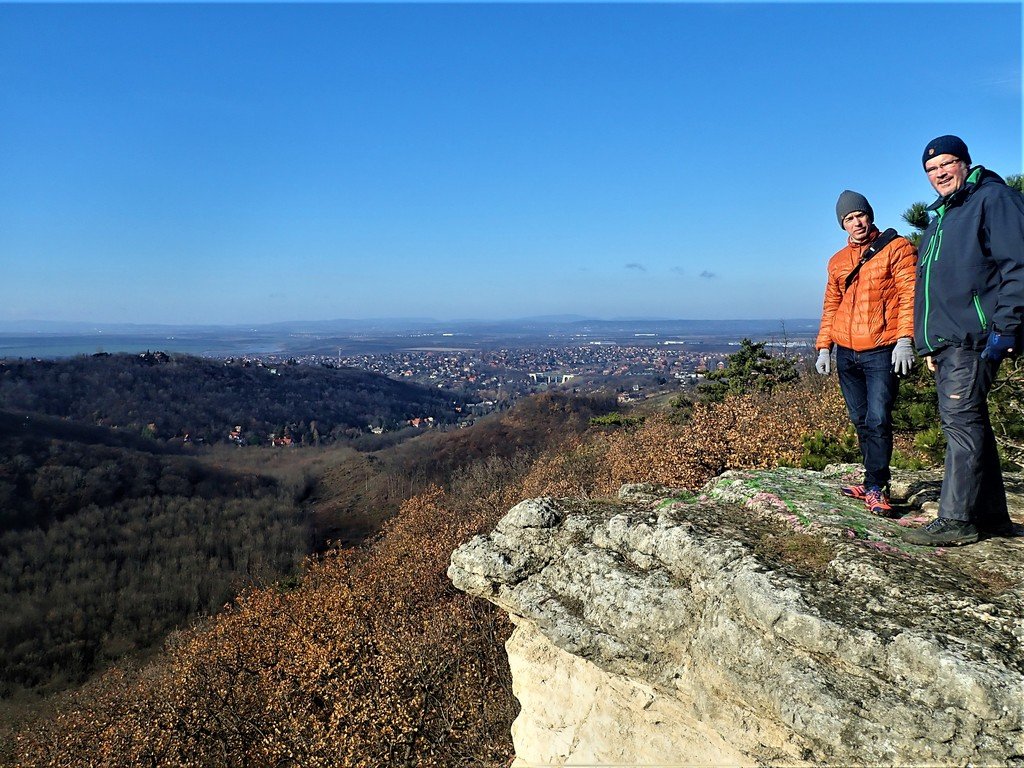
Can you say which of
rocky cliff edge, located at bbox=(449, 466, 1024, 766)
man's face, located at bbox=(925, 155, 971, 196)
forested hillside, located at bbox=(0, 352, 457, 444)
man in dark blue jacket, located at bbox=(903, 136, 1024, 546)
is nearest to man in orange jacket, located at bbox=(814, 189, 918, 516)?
man in dark blue jacket, located at bbox=(903, 136, 1024, 546)

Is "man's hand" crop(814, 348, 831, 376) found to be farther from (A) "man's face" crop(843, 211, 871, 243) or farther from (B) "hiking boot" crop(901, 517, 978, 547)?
(B) "hiking boot" crop(901, 517, 978, 547)

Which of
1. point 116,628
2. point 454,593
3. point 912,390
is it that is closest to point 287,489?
point 116,628

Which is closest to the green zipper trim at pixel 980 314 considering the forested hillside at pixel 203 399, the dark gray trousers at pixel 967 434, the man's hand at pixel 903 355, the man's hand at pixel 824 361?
the dark gray trousers at pixel 967 434

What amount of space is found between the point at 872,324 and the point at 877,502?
171 cm

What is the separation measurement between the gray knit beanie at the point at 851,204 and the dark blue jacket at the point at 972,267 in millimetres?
796

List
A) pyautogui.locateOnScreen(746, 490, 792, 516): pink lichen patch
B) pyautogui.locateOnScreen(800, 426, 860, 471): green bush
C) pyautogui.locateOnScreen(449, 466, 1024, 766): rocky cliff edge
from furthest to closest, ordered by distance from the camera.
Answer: pyautogui.locateOnScreen(800, 426, 860, 471): green bush < pyautogui.locateOnScreen(746, 490, 792, 516): pink lichen patch < pyautogui.locateOnScreen(449, 466, 1024, 766): rocky cliff edge

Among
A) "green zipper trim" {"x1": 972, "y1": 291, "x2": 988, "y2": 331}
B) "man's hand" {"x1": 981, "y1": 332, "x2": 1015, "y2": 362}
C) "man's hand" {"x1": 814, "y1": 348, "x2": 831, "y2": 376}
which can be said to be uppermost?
"green zipper trim" {"x1": 972, "y1": 291, "x2": 988, "y2": 331}

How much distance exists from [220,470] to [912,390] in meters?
71.0

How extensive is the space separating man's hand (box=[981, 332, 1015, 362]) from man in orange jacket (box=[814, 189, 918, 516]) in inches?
32.4

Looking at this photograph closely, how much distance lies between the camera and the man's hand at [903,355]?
5.14 metres

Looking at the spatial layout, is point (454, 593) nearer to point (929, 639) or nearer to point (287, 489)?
point (929, 639)

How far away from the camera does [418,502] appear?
137 ft

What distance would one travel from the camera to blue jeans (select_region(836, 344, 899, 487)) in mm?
5527

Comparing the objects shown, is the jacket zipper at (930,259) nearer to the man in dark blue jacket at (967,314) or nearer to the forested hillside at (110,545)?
the man in dark blue jacket at (967,314)
